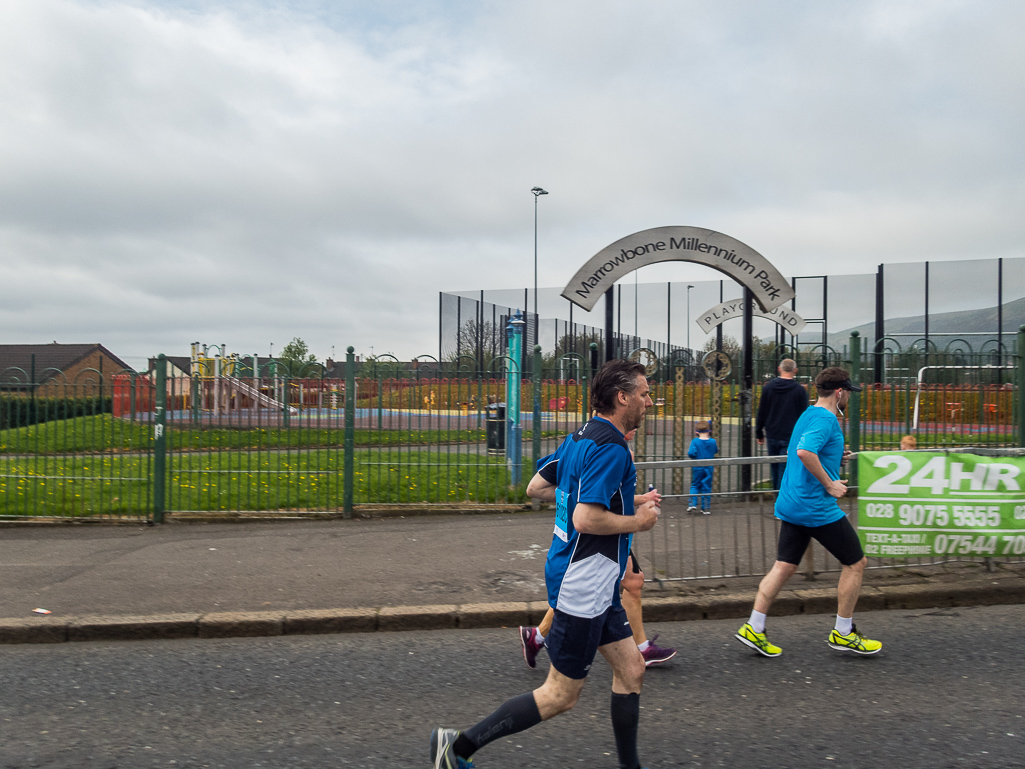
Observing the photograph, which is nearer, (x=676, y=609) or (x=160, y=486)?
(x=676, y=609)

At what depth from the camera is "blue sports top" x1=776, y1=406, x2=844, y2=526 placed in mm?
5031

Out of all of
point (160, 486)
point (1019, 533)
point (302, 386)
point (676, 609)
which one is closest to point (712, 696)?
point (676, 609)

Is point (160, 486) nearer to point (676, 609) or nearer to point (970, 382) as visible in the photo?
point (676, 609)

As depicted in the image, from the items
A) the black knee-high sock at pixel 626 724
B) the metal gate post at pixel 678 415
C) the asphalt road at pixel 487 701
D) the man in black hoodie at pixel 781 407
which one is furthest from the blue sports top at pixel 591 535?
the metal gate post at pixel 678 415

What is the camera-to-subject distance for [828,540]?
16.7ft

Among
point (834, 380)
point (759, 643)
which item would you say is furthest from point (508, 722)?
point (834, 380)

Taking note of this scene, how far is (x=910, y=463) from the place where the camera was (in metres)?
6.39

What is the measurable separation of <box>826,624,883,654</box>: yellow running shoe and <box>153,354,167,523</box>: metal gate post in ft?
25.3

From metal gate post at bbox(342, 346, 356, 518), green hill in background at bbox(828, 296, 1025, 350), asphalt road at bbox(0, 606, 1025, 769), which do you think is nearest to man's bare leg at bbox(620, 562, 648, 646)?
asphalt road at bbox(0, 606, 1025, 769)

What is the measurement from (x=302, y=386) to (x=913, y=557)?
269 inches

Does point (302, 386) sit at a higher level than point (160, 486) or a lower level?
higher

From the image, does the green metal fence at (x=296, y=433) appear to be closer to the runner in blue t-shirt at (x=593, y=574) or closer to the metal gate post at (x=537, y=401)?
the metal gate post at (x=537, y=401)

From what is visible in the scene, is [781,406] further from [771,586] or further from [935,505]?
[771,586]

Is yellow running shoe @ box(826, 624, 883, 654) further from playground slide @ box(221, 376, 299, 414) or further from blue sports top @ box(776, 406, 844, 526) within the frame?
playground slide @ box(221, 376, 299, 414)
